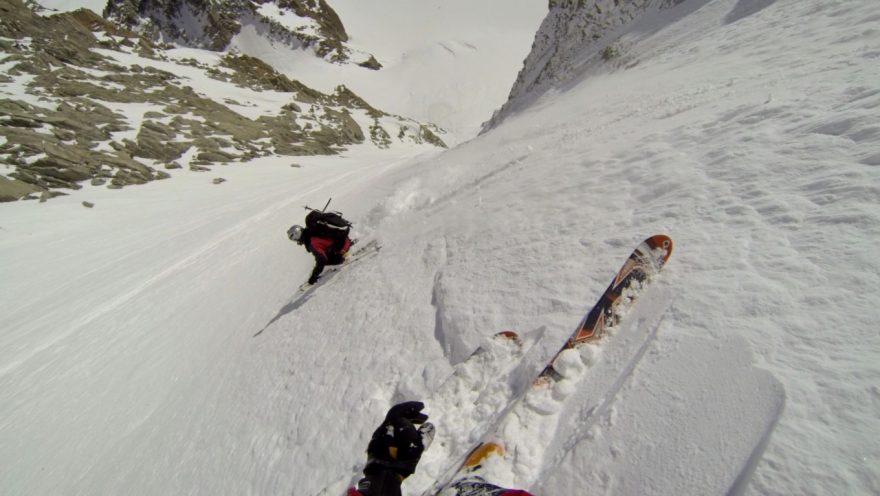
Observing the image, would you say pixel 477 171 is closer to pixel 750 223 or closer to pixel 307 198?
pixel 750 223

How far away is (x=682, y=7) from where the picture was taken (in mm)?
12125

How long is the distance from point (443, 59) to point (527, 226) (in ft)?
176

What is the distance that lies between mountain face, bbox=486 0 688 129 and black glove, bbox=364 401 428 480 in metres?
12.9

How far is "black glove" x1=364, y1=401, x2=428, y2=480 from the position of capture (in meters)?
2.67

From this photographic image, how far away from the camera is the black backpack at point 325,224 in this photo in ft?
22.9

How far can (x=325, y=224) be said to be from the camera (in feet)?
23.1

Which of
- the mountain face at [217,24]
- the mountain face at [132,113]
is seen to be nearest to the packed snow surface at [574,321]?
the mountain face at [132,113]

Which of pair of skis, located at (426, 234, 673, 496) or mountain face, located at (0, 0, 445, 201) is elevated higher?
mountain face, located at (0, 0, 445, 201)

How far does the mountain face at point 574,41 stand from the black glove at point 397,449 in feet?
42.4

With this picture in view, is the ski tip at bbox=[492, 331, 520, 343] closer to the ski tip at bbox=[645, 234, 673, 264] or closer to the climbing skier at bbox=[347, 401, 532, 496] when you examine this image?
the climbing skier at bbox=[347, 401, 532, 496]

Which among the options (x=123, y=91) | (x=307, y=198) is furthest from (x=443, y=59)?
(x=307, y=198)

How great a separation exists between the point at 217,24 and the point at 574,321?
Answer: 63218 millimetres

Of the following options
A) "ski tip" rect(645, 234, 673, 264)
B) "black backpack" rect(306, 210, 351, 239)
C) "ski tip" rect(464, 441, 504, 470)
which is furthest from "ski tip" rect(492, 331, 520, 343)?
"black backpack" rect(306, 210, 351, 239)

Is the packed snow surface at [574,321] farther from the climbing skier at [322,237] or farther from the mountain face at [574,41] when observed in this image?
the mountain face at [574,41]
